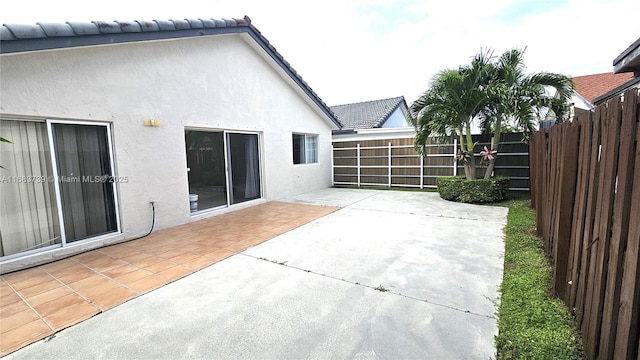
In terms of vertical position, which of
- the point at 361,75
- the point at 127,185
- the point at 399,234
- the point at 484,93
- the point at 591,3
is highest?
the point at 361,75

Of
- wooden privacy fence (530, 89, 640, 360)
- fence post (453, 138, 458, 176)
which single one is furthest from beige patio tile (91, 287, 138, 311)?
fence post (453, 138, 458, 176)

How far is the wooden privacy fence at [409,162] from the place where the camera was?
32.0 feet

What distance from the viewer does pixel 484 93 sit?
26.3ft

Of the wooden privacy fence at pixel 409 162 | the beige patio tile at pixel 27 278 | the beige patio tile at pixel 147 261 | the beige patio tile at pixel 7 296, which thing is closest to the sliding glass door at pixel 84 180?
the beige patio tile at pixel 27 278

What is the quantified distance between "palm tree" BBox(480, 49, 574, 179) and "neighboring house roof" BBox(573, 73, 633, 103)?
7199mm

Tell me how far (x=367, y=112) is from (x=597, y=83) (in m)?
13.0

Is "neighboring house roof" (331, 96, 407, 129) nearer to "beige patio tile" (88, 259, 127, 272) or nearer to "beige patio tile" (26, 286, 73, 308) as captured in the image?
"beige patio tile" (88, 259, 127, 272)

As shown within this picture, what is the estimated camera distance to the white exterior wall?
14.5 feet

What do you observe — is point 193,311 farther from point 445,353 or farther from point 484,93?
point 484,93

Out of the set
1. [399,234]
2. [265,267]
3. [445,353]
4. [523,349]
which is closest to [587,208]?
[523,349]

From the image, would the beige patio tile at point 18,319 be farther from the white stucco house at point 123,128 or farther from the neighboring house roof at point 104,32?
the neighboring house roof at point 104,32

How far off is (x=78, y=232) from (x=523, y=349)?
6721 mm

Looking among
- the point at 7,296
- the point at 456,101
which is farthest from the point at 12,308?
the point at 456,101

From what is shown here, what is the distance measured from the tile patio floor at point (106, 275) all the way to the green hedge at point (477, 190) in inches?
224
